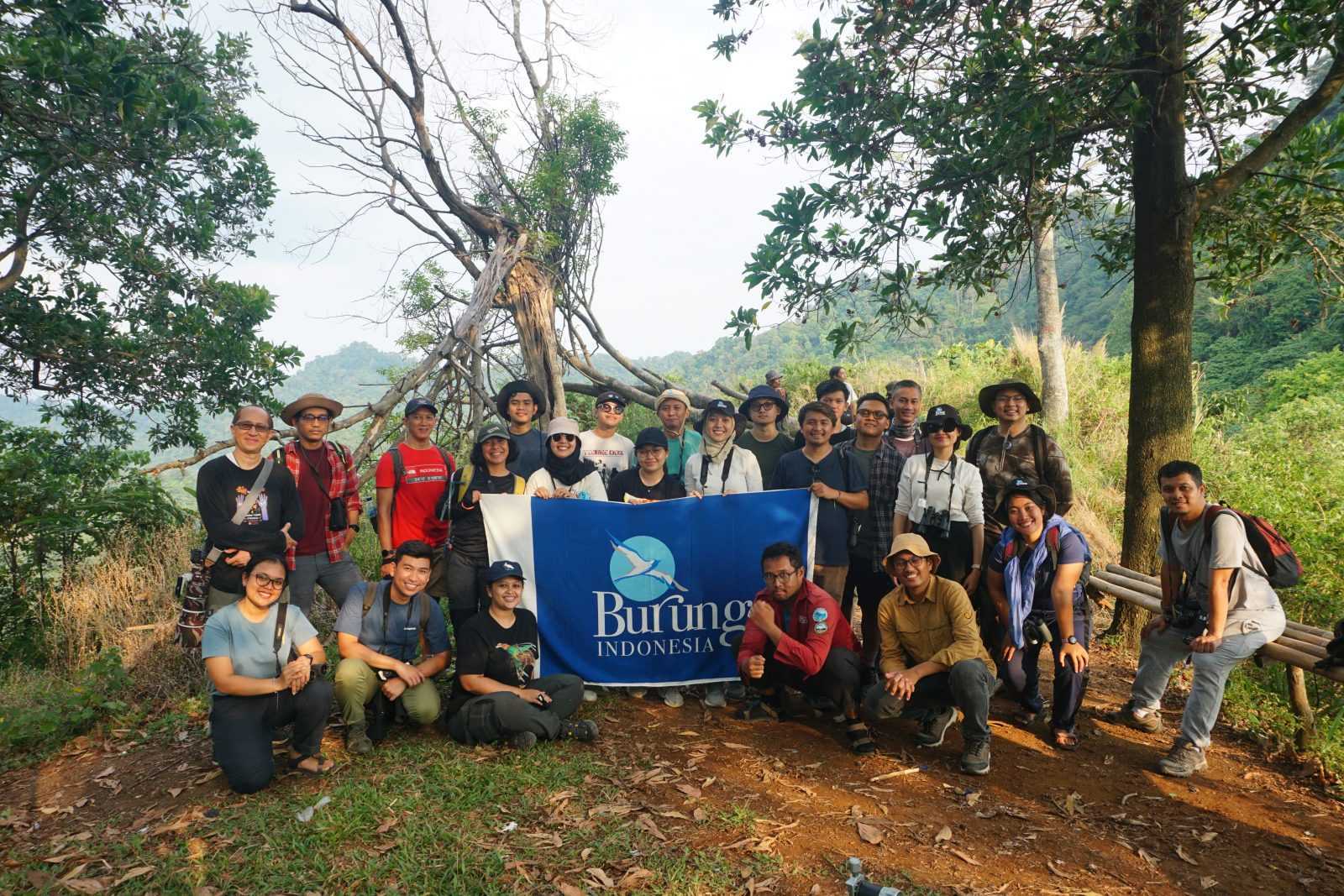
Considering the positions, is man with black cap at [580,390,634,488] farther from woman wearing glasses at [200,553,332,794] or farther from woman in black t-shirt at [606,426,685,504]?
woman wearing glasses at [200,553,332,794]

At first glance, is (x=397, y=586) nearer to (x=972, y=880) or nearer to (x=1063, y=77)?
(x=972, y=880)

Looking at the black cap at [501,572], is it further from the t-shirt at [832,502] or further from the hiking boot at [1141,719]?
the hiking boot at [1141,719]

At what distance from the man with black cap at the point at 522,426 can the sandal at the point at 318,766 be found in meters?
2.06

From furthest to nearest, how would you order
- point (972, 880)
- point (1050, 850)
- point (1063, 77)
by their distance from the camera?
point (1063, 77) → point (1050, 850) → point (972, 880)

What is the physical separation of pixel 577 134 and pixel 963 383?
24.7 ft

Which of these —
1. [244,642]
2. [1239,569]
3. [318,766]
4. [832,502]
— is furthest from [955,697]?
[244,642]

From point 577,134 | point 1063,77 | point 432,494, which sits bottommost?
point 432,494

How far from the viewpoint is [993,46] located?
5004 mm

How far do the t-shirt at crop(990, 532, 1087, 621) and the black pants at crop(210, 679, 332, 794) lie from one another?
13.1 ft

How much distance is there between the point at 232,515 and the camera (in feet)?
14.6

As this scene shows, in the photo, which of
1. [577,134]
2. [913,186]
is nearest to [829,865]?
[913,186]

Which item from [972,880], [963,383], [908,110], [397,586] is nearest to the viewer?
[972,880]

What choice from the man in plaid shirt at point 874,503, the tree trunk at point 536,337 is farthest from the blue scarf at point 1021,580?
the tree trunk at point 536,337

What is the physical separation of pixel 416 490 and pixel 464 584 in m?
0.69
